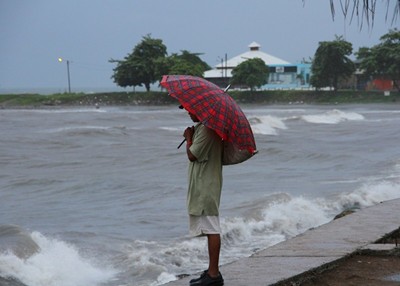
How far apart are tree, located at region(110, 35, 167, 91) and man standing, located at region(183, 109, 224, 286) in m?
78.9

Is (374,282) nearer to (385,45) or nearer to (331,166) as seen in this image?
(331,166)

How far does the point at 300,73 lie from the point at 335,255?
91.2 m

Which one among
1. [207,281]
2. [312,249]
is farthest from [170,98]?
[207,281]

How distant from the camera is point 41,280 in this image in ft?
25.8

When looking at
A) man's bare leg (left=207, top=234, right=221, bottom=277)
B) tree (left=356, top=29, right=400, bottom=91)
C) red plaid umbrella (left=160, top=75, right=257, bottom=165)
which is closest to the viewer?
red plaid umbrella (left=160, top=75, right=257, bottom=165)

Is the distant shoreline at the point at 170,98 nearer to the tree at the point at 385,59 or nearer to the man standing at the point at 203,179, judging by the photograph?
the tree at the point at 385,59

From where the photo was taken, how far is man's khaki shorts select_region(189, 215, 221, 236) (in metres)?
4.72

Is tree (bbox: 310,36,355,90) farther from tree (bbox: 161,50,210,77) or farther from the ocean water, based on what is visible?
the ocean water

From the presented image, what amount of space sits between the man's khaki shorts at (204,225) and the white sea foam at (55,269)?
3.26 meters

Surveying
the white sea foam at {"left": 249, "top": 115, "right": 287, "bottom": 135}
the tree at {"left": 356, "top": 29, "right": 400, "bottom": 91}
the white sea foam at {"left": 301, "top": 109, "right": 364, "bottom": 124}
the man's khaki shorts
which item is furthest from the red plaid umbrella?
the tree at {"left": 356, "top": 29, "right": 400, "bottom": 91}

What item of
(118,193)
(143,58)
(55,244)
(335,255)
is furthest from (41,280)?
(143,58)

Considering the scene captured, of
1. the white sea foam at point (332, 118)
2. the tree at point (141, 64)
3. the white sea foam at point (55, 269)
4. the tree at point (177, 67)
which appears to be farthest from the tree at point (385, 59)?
the white sea foam at point (55, 269)

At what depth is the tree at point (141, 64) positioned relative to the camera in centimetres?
8425

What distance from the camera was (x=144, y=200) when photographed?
44.9 feet
